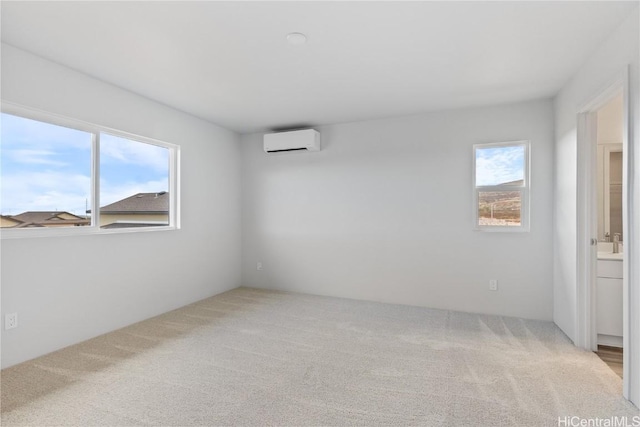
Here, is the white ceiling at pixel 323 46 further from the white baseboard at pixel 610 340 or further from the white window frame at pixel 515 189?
the white baseboard at pixel 610 340

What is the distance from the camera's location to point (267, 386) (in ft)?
7.36

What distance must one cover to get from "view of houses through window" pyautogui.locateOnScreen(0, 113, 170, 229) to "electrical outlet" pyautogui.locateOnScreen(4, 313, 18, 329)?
683 millimetres

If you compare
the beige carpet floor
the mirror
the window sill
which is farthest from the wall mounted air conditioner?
the mirror

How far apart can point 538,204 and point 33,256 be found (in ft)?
16.0

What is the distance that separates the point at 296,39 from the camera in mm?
2346

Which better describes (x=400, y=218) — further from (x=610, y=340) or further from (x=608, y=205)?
(x=610, y=340)

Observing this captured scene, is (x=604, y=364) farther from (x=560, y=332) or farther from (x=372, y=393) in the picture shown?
(x=372, y=393)

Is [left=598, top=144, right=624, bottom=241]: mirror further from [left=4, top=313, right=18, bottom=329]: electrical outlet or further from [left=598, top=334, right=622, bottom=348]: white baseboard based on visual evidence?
[left=4, top=313, right=18, bottom=329]: electrical outlet

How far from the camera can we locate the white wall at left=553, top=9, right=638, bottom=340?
7.02 ft

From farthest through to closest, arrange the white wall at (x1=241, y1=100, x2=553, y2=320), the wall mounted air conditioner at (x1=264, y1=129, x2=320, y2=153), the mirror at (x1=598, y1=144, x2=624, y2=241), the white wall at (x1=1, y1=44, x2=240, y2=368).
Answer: the wall mounted air conditioner at (x1=264, y1=129, x2=320, y2=153) < the white wall at (x1=241, y1=100, x2=553, y2=320) < the mirror at (x1=598, y1=144, x2=624, y2=241) < the white wall at (x1=1, y1=44, x2=240, y2=368)

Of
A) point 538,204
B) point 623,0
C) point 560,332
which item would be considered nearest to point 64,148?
point 623,0

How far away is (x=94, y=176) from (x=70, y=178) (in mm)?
204

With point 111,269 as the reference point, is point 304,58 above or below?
above

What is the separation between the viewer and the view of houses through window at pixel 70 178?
2586mm
